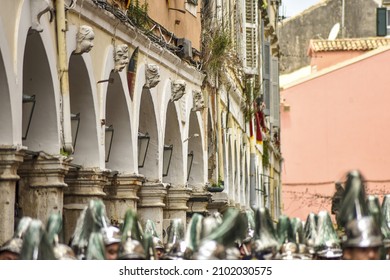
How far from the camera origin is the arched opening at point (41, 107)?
19188 mm

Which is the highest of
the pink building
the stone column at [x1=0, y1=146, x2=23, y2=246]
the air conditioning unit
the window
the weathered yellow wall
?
the pink building

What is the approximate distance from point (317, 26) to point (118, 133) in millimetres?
40229

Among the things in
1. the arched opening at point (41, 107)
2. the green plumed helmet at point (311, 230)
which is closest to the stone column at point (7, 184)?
the arched opening at point (41, 107)

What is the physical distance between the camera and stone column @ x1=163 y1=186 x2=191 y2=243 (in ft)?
92.2

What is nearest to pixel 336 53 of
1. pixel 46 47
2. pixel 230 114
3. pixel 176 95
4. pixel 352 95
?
pixel 352 95

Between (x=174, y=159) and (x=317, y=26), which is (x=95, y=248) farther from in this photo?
(x=317, y=26)

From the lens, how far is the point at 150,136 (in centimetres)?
2619

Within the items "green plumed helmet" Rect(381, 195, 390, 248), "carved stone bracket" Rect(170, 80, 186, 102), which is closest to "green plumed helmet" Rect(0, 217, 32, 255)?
"green plumed helmet" Rect(381, 195, 390, 248)

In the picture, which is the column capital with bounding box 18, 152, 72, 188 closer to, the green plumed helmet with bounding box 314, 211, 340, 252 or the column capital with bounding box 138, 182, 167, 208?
the green plumed helmet with bounding box 314, 211, 340, 252

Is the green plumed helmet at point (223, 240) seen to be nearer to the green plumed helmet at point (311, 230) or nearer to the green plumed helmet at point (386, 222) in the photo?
the green plumed helmet at point (386, 222)

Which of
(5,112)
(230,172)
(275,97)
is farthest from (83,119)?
(275,97)

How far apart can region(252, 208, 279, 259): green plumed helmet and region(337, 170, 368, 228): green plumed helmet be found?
2.57 ft

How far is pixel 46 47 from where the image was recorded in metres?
19.0
